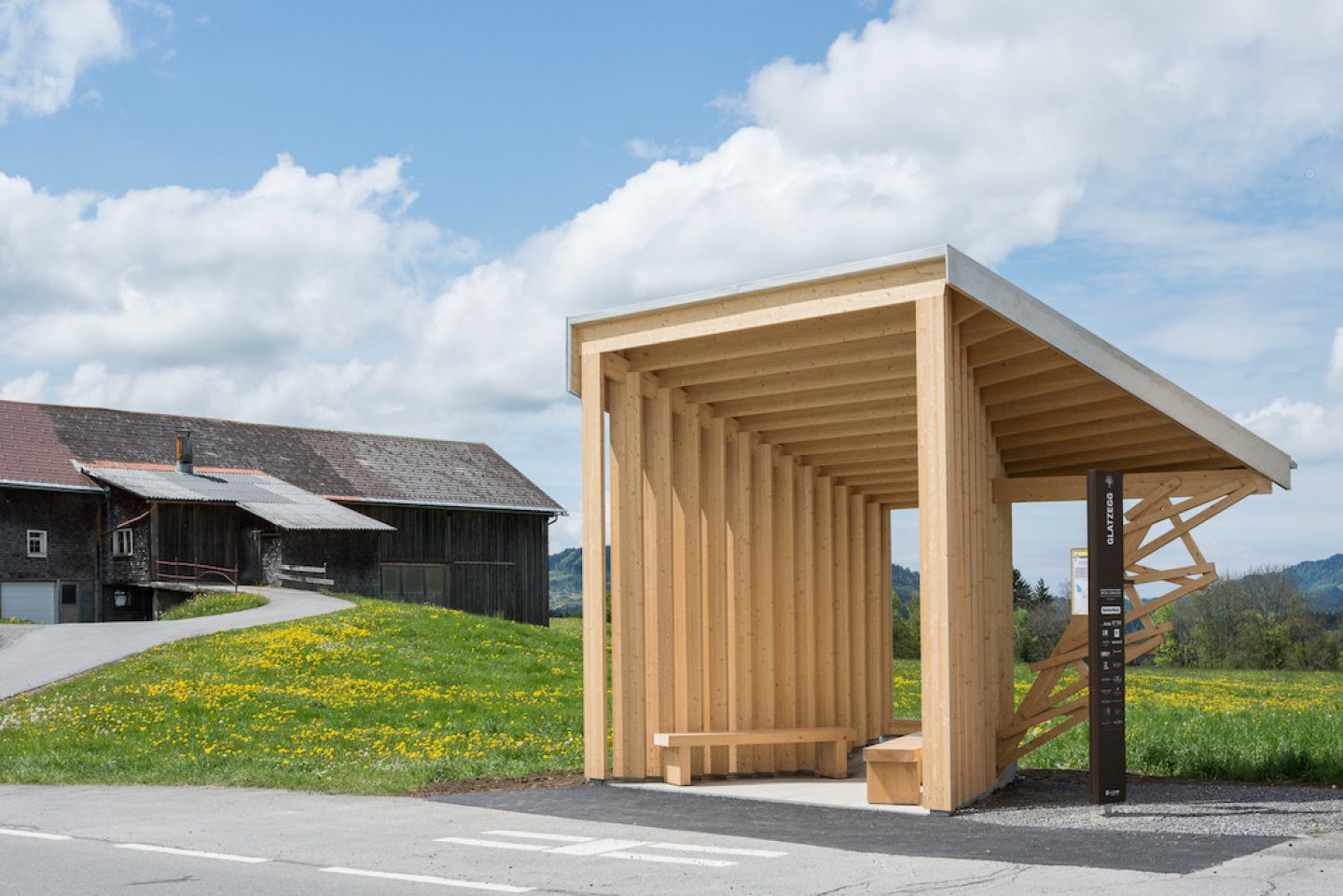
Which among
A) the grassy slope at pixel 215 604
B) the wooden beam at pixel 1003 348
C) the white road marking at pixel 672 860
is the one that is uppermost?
the wooden beam at pixel 1003 348

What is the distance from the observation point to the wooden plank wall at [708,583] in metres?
12.9

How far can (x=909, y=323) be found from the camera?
1135 cm

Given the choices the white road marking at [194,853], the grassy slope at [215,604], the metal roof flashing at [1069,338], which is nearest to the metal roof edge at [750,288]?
the metal roof flashing at [1069,338]

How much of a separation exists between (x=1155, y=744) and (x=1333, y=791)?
2.52m

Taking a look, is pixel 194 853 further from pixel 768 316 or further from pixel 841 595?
pixel 841 595

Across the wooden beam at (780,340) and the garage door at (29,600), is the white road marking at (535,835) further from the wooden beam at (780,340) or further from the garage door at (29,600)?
the garage door at (29,600)

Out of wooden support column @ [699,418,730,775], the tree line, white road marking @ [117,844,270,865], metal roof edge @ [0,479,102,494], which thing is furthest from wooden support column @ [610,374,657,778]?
the tree line

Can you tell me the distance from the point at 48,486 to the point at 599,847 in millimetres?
32711

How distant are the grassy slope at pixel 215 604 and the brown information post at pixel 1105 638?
26.4 metres

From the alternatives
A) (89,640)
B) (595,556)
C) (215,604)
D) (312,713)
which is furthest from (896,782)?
(215,604)

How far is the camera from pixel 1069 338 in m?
10.9

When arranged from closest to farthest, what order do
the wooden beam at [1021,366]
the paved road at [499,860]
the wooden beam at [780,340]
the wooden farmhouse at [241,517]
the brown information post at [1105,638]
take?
the paved road at [499,860]
the brown information post at [1105,638]
the wooden beam at [780,340]
the wooden beam at [1021,366]
the wooden farmhouse at [241,517]

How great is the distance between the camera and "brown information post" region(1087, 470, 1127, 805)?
32.9 feet

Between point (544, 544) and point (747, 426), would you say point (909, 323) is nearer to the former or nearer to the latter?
point (747, 426)
